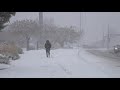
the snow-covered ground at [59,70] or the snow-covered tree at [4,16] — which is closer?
the snow-covered ground at [59,70]

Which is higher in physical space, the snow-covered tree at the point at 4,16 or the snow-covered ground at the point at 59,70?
the snow-covered tree at the point at 4,16

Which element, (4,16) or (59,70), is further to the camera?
(4,16)

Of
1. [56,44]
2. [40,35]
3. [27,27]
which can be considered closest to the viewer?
[27,27]

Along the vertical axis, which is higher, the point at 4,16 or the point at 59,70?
the point at 4,16

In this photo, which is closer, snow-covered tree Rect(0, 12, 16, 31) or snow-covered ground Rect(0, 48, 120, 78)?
snow-covered ground Rect(0, 48, 120, 78)

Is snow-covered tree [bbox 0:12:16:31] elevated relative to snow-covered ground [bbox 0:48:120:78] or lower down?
elevated
